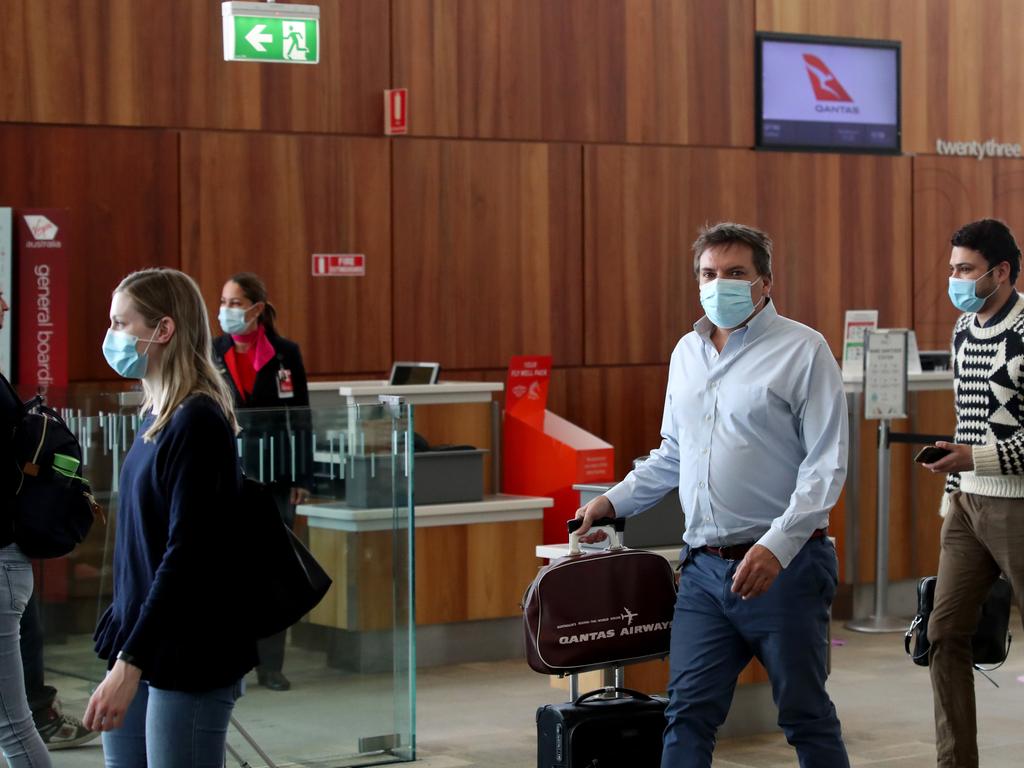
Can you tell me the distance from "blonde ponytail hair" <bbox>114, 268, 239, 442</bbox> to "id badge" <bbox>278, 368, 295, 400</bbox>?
132 inches

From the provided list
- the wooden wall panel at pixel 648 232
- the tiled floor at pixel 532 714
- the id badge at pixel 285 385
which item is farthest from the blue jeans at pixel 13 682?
the wooden wall panel at pixel 648 232

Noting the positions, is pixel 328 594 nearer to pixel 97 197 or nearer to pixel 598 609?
pixel 598 609

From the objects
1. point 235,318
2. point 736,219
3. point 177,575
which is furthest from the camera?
point 736,219

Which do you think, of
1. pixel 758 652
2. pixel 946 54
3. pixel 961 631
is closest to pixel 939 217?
pixel 946 54

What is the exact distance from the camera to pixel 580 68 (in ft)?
29.6

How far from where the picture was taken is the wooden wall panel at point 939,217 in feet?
33.3

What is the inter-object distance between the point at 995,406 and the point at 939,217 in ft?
19.3

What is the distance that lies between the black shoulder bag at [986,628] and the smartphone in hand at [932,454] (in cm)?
60

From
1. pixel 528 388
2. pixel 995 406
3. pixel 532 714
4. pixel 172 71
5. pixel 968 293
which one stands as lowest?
pixel 532 714

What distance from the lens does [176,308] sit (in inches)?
130

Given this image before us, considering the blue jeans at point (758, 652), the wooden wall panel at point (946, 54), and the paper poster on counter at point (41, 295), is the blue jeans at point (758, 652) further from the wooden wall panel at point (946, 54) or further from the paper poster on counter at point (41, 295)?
the wooden wall panel at point (946, 54)

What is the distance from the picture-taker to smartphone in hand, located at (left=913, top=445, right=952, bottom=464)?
4328 millimetres

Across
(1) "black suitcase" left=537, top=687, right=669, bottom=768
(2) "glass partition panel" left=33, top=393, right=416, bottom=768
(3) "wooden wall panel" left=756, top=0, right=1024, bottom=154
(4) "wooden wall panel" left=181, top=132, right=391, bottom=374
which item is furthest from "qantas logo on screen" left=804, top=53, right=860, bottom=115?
(1) "black suitcase" left=537, top=687, right=669, bottom=768

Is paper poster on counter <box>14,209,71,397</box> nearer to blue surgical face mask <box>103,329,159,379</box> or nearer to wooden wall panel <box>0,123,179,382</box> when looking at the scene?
wooden wall panel <box>0,123,179,382</box>
